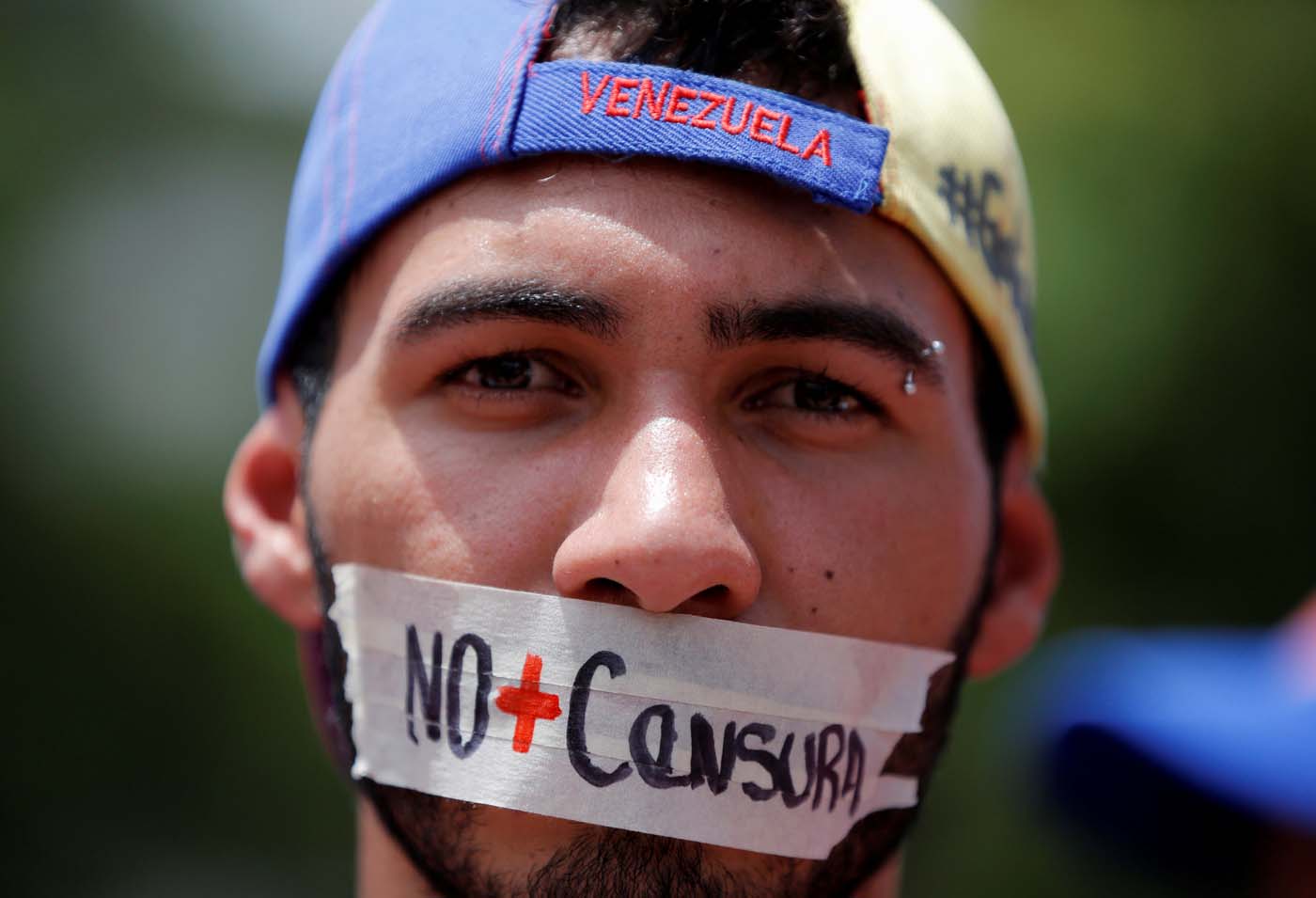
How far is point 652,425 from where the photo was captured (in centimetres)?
221

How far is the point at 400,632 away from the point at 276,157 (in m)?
25.4

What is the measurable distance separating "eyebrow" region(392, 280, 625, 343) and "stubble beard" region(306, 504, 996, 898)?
46cm

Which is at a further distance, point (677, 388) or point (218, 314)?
point (218, 314)

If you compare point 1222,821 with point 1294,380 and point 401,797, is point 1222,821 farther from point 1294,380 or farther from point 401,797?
point 1294,380

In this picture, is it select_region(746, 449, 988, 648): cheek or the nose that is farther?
select_region(746, 449, 988, 648): cheek

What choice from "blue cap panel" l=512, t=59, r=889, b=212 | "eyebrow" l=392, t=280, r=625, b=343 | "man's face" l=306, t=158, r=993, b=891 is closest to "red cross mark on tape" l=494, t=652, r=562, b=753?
"man's face" l=306, t=158, r=993, b=891

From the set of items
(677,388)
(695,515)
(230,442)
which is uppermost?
(677,388)

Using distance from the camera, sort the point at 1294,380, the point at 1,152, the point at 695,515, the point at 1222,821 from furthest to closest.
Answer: the point at 1,152 → the point at 1294,380 → the point at 1222,821 → the point at 695,515

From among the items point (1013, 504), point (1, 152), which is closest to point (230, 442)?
point (1, 152)

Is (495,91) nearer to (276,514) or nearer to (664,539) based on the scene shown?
(664,539)

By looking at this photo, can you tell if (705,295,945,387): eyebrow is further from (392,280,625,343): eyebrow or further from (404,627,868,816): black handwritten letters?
(404,627,868,816): black handwritten letters

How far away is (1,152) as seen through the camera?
18.4 meters

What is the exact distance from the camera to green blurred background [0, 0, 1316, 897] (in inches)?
424

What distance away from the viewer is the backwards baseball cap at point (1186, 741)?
4.77 metres
